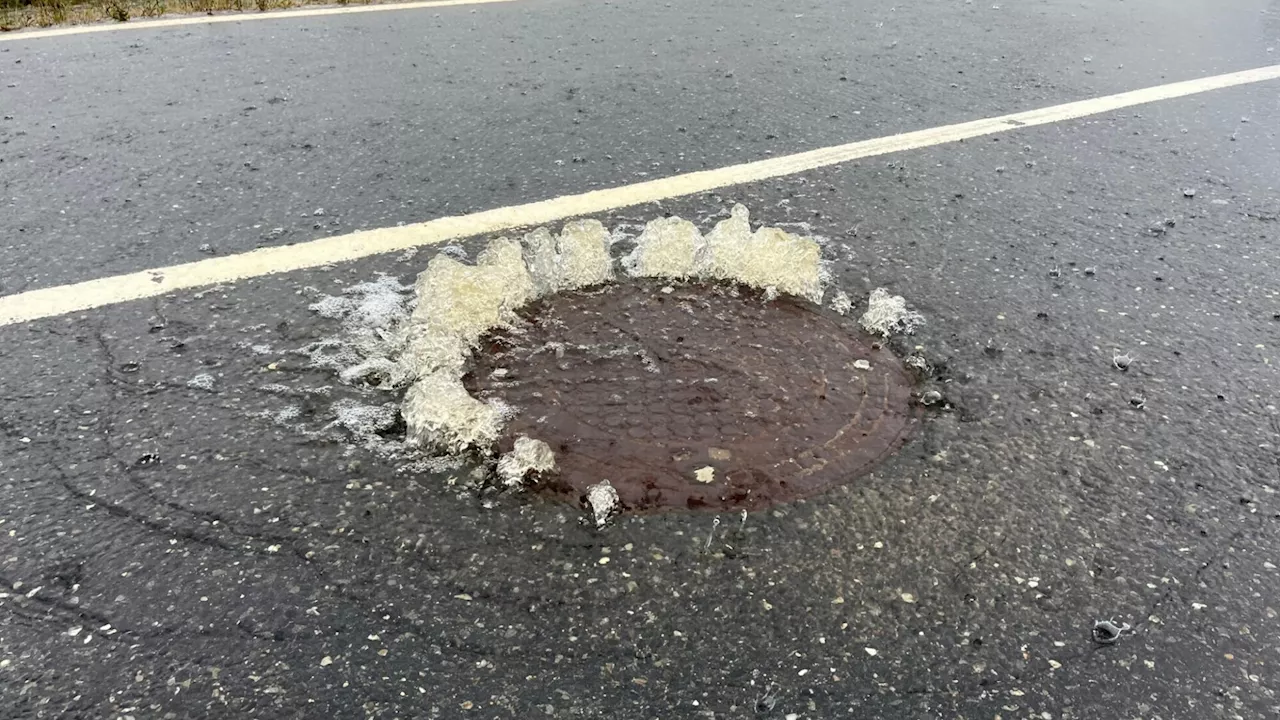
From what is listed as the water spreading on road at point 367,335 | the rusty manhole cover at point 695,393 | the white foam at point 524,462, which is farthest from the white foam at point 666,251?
the white foam at point 524,462

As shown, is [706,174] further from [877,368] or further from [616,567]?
[616,567]

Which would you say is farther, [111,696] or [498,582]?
[498,582]

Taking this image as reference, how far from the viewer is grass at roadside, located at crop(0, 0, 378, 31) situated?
6.08 m

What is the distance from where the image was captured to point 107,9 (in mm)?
6297

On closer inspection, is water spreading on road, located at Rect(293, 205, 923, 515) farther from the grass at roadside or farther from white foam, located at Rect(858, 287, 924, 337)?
the grass at roadside

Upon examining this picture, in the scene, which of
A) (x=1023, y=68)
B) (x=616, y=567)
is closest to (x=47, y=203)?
(x=616, y=567)

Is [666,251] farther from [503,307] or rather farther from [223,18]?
[223,18]

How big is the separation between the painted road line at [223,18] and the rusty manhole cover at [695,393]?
15.1 ft

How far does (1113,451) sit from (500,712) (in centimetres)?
157

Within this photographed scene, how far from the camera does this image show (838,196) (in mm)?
3582

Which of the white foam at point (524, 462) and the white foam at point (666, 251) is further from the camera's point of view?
the white foam at point (666, 251)

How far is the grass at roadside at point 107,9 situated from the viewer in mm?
6082

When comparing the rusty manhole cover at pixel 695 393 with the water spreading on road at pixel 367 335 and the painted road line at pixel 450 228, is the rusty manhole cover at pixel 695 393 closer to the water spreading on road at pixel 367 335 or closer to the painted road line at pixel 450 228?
the water spreading on road at pixel 367 335

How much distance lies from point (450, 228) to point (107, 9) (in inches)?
185
